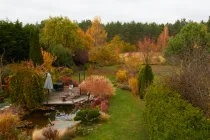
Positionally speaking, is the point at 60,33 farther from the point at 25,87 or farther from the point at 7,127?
the point at 7,127

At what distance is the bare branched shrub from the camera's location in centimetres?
868

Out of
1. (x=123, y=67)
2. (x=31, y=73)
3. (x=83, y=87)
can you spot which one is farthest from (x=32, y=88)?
(x=123, y=67)

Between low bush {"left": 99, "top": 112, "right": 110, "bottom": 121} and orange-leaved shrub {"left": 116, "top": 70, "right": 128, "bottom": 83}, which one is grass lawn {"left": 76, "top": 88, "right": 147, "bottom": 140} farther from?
orange-leaved shrub {"left": 116, "top": 70, "right": 128, "bottom": 83}

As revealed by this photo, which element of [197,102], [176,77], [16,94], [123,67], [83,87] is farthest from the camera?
[123,67]

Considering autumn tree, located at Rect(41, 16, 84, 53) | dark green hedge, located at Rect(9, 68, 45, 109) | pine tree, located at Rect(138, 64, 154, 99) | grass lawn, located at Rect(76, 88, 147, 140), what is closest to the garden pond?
dark green hedge, located at Rect(9, 68, 45, 109)

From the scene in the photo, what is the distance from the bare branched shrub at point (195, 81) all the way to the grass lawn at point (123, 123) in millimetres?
2548

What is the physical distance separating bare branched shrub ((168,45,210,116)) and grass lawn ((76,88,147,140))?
8.36ft

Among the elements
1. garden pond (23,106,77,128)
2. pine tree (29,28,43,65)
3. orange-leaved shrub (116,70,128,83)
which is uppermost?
pine tree (29,28,43,65)

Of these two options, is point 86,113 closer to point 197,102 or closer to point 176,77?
point 176,77

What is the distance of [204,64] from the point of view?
9.59 meters

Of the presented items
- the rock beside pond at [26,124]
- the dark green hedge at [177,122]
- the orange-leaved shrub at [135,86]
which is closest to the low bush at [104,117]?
the rock beside pond at [26,124]

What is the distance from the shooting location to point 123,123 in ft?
40.6

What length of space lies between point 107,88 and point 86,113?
4520 mm

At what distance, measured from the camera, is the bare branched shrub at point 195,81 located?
8.68 metres
